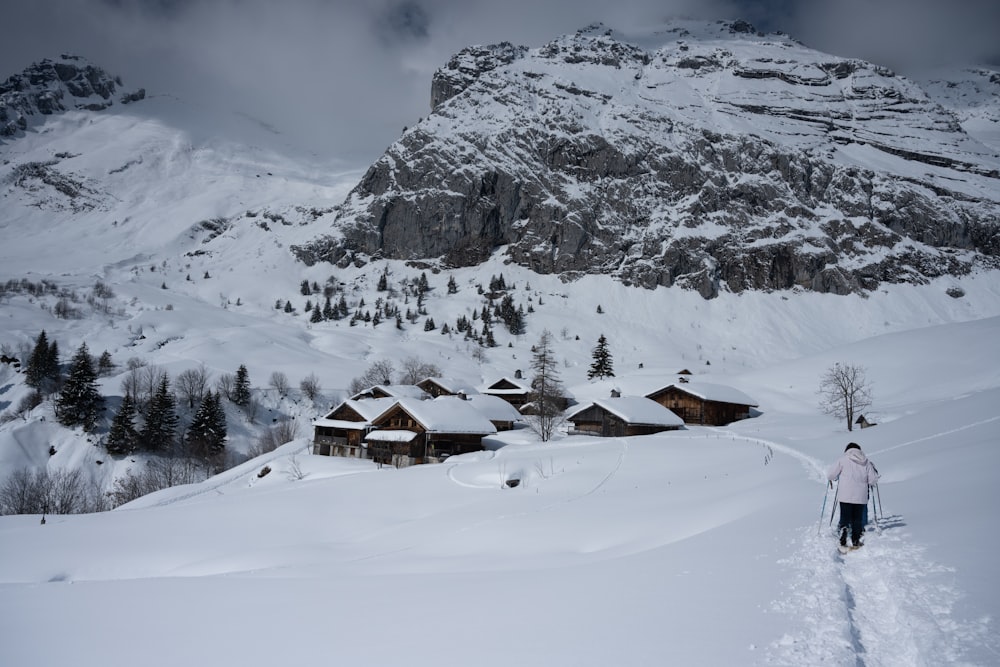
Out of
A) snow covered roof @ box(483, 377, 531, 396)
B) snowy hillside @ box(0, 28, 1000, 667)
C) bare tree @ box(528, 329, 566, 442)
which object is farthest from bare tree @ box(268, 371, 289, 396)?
bare tree @ box(528, 329, 566, 442)

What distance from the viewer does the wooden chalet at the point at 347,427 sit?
164 ft

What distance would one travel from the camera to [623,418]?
50.8m

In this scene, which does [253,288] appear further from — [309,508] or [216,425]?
[309,508]

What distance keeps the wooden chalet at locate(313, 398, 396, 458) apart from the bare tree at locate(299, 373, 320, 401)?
25100 millimetres

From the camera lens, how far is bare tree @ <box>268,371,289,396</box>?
3068 inches

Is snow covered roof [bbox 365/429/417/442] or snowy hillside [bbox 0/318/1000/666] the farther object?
snow covered roof [bbox 365/429/417/442]

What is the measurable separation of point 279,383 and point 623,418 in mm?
51009

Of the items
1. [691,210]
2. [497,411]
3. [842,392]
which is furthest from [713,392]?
[691,210]

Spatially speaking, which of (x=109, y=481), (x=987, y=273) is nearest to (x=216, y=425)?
(x=109, y=481)

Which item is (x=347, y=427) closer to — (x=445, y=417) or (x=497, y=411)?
(x=445, y=417)

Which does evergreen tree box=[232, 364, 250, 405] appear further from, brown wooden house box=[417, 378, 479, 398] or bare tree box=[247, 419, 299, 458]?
brown wooden house box=[417, 378, 479, 398]

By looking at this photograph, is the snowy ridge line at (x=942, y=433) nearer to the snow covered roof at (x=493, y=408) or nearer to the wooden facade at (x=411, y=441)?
the wooden facade at (x=411, y=441)

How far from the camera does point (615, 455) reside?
34531 mm

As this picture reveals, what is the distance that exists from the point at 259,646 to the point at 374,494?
23.8 m
